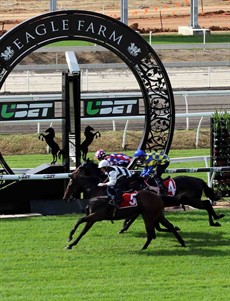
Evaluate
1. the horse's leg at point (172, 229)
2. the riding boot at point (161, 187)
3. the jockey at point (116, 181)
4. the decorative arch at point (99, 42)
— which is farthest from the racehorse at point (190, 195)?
the decorative arch at point (99, 42)

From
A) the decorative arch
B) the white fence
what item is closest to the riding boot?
the decorative arch

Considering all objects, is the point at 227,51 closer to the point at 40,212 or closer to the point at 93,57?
the point at 93,57

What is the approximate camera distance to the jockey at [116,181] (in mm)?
12733

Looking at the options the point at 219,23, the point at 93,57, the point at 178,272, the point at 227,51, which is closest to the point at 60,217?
the point at 178,272

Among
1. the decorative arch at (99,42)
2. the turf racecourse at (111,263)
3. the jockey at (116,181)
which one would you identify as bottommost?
the turf racecourse at (111,263)

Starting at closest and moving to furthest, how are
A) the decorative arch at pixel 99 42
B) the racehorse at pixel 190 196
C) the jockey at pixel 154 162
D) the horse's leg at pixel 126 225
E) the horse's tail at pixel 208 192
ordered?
the horse's leg at pixel 126 225 < the jockey at pixel 154 162 < the racehorse at pixel 190 196 < the horse's tail at pixel 208 192 < the decorative arch at pixel 99 42

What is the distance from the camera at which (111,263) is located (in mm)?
11977

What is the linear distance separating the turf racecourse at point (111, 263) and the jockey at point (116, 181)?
0.62m

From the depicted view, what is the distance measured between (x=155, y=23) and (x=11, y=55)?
103ft

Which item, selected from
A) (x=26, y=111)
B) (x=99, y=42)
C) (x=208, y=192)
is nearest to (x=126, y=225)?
(x=208, y=192)

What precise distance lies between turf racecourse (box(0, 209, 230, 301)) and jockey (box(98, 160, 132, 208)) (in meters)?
0.62

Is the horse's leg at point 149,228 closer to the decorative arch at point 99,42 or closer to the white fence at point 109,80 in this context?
the decorative arch at point 99,42

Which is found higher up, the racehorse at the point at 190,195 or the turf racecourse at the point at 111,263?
the racehorse at the point at 190,195

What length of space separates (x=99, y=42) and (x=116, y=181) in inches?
103
